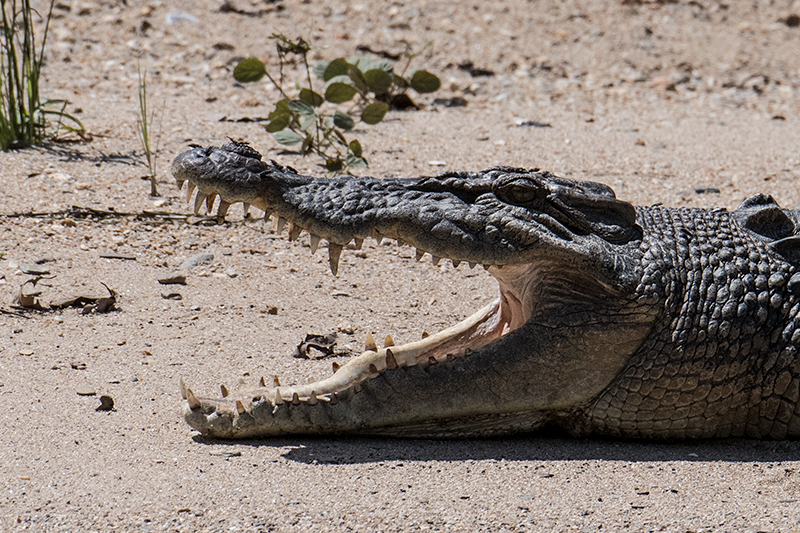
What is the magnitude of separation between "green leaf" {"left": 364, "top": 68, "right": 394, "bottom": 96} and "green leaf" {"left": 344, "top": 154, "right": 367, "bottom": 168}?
1074mm

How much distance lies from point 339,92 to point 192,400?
3.47 meters

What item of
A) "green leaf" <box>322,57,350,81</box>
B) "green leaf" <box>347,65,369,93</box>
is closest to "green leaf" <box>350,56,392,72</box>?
"green leaf" <box>347,65,369,93</box>

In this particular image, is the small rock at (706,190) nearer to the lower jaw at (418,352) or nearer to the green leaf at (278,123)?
the green leaf at (278,123)

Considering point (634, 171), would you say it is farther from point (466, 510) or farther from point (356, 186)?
point (466, 510)

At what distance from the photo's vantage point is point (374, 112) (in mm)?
6418

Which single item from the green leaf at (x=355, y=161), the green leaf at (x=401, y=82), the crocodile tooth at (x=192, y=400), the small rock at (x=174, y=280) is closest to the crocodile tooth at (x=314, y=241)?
the crocodile tooth at (x=192, y=400)

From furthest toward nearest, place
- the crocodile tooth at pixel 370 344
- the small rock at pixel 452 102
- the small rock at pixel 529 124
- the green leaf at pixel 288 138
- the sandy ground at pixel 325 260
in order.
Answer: the small rock at pixel 452 102 → the small rock at pixel 529 124 → the green leaf at pixel 288 138 → the crocodile tooth at pixel 370 344 → the sandy ground at pixel 325 260

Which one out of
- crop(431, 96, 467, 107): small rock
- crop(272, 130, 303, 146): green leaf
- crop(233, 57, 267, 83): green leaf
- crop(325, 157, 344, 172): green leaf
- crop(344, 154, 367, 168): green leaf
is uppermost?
crop(233, 57, 267, 83): green leaf

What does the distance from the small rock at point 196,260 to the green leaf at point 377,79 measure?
7.94 ft

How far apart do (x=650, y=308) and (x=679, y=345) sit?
174mm

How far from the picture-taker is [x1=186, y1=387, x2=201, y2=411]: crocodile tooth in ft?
10.5

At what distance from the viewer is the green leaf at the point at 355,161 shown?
19.9 feet

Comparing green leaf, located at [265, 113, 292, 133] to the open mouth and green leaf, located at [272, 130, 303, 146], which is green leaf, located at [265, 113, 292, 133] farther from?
the open mouth

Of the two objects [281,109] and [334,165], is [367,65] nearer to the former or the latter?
[281,109]
